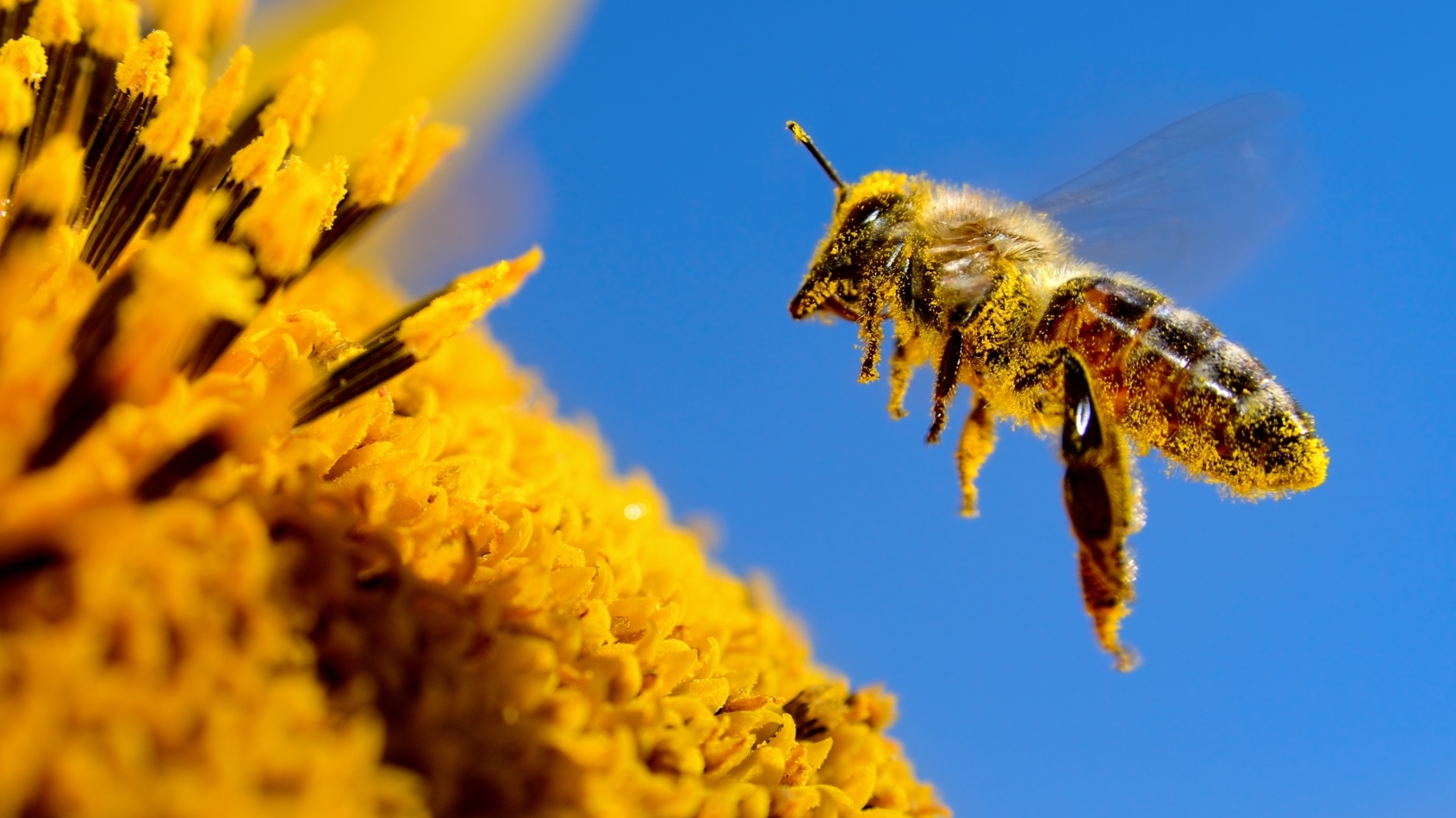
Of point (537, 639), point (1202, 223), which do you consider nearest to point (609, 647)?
point (537, 639)

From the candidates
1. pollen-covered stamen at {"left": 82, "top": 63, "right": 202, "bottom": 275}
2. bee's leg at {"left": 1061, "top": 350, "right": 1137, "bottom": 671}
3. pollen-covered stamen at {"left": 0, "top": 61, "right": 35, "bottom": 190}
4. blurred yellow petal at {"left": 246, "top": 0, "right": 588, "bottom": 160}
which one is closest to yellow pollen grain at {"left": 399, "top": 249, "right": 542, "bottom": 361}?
pollen-covered stamen at {"left": 82, "top": 63, "right": 202, "bottom": 275}

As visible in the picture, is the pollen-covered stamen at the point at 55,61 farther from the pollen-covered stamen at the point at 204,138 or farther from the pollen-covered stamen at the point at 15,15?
the pollen-covered stamen at the point at 204,138

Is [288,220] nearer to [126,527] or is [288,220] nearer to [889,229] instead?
[126,527]

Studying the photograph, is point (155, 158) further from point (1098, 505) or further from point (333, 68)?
point (1098, 505)

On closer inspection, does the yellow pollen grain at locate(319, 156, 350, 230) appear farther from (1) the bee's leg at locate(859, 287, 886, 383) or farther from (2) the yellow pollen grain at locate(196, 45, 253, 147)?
(1) the bee's leg at locate(859, 287, 886, 383)

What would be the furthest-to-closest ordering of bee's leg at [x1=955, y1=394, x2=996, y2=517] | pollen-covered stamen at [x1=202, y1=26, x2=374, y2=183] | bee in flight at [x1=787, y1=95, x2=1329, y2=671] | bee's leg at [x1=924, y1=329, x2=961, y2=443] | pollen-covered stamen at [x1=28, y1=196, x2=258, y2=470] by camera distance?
1. bee's leg at [x1=955, y1=394, x2=996, y2=517]
2. bee's leg at [x1=924, y1=329, x2=961, y2=443]
3. bee in flight at [x1=787, y1=95, x2=1329, y2=671]
4. pollen-covered stamen at [x1=202, y1=26, x2=374, y2=183]
5. pollen-covered stamen at [x1=28, y1=196, x2=258, y2=470]
